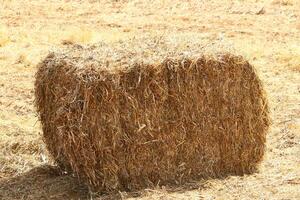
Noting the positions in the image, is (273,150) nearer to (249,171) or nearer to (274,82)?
(249,171)

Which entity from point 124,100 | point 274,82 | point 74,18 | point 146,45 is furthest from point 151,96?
point 74,18

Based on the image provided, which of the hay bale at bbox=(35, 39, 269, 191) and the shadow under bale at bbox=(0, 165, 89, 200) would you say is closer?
the hay bale at bbox=(35, 39, 269, 191)

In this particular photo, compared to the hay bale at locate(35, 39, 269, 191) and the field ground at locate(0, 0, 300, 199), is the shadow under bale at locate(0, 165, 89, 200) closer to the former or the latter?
the field ground at locate(0, 0, 300, 199)

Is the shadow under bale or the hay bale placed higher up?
the hay bale

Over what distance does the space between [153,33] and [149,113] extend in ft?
24.5

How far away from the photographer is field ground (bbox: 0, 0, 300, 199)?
6.14 meters

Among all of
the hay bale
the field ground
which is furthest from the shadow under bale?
the hay bale

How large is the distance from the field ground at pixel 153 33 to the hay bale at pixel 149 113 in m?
0.21

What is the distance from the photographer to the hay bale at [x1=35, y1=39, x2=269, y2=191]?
5.75m

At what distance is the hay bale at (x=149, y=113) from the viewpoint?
575 centimetres

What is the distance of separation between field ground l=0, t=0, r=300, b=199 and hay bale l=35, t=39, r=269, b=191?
0.21 meters

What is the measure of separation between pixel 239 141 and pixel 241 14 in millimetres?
9737

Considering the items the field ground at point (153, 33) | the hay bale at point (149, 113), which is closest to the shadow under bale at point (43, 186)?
the field ground at point (153, 33)

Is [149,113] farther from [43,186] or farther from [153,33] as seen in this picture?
[153,33]
